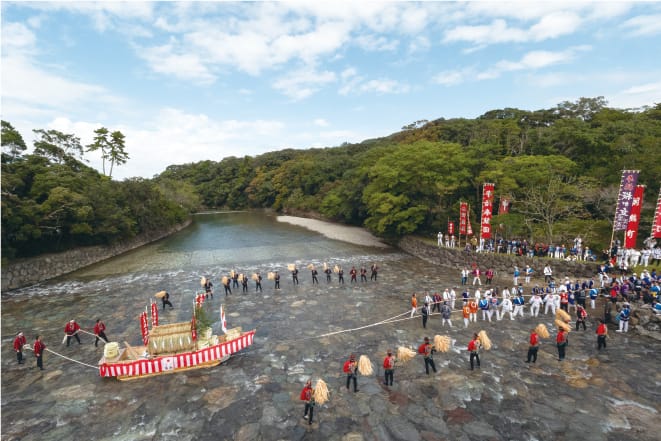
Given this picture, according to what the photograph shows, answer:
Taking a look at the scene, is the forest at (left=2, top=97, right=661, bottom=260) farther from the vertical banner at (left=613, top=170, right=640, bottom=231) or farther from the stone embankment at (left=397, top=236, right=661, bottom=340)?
the vertical banner at (left=613, top=170, right=640, bottom=231)

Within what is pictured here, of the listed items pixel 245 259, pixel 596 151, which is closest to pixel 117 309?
pixel 245 259

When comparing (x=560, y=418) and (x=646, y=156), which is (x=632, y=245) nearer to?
(x=646, y=156)

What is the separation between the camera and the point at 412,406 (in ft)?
29.9

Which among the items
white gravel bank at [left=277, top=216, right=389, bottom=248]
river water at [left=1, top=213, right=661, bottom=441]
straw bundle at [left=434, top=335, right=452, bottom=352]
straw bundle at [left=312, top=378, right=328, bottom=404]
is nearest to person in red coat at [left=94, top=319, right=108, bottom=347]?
river water at [left=1, top=213, right=661, bottom=441]


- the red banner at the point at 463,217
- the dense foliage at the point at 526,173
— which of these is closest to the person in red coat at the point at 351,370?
the dense foliage at the point at 526,173

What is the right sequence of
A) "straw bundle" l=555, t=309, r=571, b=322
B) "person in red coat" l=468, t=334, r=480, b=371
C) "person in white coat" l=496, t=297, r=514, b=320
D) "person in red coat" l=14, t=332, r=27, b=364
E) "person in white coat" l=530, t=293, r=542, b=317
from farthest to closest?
"person in white coat" l=530, t=293, r=542, b=317 → "person in white coat" l=496, t=297, r=514, b=320 → "straw bundle" l=555, t=309, r=571, b=322 → "person in red coat" l=14, t=332, r=27, b=364 → "person in red coat" l=468, t=334, r=480, b=371

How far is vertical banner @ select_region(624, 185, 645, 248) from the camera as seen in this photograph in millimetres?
17609

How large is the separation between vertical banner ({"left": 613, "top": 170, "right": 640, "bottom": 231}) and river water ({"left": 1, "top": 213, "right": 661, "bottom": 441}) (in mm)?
8130

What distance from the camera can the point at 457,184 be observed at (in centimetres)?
3012

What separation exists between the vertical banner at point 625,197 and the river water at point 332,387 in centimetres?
813

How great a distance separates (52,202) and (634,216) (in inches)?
1545

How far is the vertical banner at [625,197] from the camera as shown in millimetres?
17656

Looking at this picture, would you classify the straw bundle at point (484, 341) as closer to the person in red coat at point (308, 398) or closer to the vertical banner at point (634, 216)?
the person in red coat at point (308, 398)

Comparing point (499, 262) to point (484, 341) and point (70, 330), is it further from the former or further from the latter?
point (70, 330)
